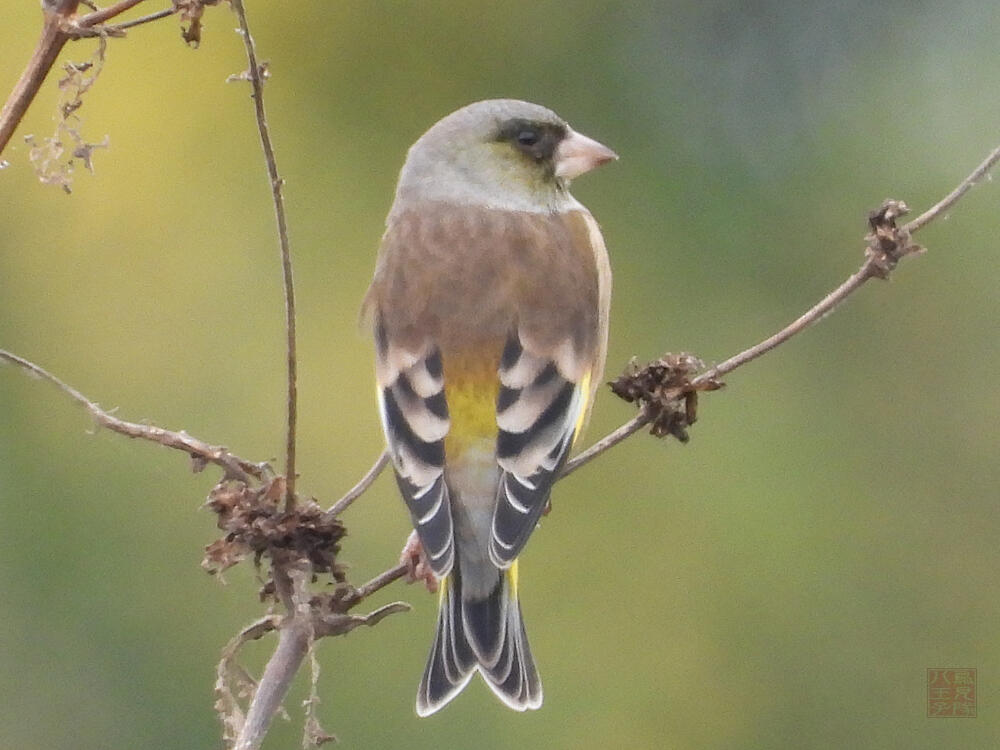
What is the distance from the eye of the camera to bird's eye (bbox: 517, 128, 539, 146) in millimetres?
3641

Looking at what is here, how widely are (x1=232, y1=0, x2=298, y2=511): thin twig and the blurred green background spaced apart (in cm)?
308

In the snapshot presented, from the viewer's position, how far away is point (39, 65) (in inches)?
66.2

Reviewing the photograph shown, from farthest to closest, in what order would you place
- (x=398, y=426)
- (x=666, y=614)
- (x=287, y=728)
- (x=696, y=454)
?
(x=696, y=454) → (x=666, y=614) → (x=287, y=728) → (x=398, y=426)

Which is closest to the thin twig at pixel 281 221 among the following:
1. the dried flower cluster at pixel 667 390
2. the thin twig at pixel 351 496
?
the thin twig at pixel 351 496

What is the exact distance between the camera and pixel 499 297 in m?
3.11

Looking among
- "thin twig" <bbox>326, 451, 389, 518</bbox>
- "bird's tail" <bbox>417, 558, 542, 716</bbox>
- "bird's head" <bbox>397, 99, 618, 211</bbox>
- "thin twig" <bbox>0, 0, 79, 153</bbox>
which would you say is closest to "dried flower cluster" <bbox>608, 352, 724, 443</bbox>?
"thin twig" <bbox>326, 451, 389, 518</bbox>

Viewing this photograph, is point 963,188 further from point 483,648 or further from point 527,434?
point 483,648

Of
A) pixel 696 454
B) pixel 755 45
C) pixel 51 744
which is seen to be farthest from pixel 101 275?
pixel 755 45

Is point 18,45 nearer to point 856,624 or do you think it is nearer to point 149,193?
point 149,193

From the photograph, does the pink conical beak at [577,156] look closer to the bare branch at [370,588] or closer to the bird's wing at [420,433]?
the bird's wing at [420,433]

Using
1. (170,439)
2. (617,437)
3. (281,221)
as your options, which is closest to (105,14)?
(281,221)

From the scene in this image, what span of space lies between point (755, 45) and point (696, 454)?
301 centimetres

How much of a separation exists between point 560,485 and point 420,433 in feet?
9.72

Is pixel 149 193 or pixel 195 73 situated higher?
pixel 195 73
